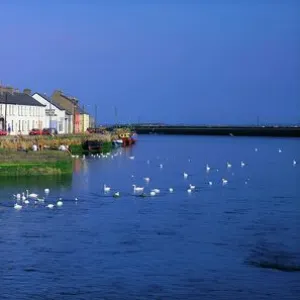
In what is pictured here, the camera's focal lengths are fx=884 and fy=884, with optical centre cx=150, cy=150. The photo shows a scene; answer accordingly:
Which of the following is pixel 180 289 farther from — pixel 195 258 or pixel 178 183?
pixel 178 183

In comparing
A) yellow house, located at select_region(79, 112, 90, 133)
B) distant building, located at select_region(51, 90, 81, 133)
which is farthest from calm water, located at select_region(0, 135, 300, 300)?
yellow house, located at select_region(79, 112, 90, 133)

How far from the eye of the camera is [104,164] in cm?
6988

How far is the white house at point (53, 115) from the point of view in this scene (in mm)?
104438

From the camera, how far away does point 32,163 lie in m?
51.0

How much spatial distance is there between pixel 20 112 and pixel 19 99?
2511 mm

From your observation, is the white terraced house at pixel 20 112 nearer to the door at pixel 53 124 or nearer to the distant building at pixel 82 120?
the door at pixel 53 124

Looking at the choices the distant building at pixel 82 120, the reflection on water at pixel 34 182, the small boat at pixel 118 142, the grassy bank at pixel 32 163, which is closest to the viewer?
the reflection on water at pixel 34 182

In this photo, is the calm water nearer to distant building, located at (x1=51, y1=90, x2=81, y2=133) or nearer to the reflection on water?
the reflection on water

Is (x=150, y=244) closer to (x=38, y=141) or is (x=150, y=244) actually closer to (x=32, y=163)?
(x=32, y=163)

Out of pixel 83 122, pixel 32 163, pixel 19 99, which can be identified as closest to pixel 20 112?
pixel 19 99

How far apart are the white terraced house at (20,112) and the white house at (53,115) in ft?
3.77

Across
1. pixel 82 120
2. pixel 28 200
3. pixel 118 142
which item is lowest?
pixel 28 200

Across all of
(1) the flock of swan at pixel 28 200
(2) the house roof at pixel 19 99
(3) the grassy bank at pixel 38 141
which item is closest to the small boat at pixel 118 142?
(2) the house roof at pixel 19 99

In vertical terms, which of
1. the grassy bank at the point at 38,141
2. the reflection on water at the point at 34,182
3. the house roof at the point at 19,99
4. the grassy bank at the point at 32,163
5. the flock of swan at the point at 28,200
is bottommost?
the flock of swan at the point at 28,200
